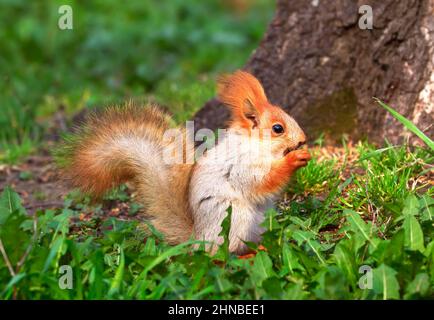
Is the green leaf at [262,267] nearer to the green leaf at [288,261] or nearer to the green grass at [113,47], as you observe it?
the green leaf at [288,261]

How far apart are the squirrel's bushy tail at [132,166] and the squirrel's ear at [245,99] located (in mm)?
358

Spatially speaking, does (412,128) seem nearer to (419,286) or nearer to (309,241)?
(309,241)

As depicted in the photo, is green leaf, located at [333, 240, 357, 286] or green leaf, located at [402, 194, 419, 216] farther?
green leaf, located at [402, 194, 419, 216]

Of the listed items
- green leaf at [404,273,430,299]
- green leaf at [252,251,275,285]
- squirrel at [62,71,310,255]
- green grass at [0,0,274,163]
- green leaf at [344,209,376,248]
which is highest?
green grass at [0,0,274,163]

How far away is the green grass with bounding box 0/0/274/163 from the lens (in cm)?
765

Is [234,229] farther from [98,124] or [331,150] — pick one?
[331,150]

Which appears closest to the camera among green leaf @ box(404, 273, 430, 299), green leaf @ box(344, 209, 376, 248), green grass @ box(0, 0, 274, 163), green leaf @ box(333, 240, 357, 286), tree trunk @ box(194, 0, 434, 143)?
green leaf @ box(404, 273, 430, 299)

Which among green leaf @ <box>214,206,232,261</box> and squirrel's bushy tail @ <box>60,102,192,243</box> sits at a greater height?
squirrel's bushy tail @ <box>60,102,192,243</box>

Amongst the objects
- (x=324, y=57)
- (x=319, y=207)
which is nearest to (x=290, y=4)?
(x=324, y=57)

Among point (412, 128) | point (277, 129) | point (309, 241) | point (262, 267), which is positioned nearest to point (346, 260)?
point (309, 241)

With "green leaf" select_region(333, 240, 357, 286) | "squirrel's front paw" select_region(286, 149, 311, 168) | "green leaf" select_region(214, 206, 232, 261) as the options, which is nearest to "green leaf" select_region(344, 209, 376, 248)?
"green leaf" select_region(333, 240, 357, 286)

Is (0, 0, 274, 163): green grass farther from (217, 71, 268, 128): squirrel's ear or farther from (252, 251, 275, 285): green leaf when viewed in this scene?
(252, 251, 275, 285): green leaf

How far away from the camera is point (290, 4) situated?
16.4 feet
